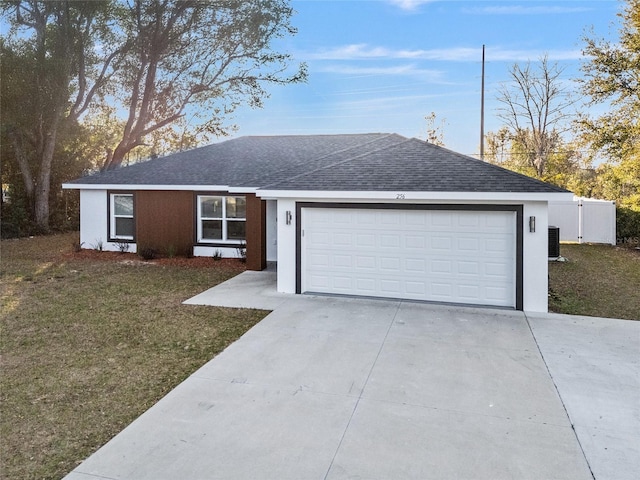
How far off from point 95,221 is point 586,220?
18.6m

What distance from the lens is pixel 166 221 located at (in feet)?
47.8

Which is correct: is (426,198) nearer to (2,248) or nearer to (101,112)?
(2,248)

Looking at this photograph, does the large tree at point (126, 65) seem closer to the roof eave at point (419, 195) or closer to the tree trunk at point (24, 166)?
the tree trunk at point (24, 166)

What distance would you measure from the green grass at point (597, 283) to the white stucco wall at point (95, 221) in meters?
13.5

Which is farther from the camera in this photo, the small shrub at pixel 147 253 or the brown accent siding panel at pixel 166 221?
the brown accent siding panel at pixel 166 221

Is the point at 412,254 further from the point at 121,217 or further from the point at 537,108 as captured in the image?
the point at 537,108

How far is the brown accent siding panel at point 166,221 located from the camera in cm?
1435

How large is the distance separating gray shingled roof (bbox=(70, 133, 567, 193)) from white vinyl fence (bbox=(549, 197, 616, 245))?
8.10m

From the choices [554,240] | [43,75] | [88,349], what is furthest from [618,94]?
[43,75]

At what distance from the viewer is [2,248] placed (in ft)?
54.8

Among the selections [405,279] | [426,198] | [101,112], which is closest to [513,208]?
[426,198]

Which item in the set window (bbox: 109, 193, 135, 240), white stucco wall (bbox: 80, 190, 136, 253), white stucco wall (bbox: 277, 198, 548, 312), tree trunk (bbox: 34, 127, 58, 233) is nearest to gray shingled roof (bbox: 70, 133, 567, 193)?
white stucco wall (bbox: 277, 198, 548, 312)

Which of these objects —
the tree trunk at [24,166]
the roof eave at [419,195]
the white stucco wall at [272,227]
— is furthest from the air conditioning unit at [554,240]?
the tree trunk at [24,166]

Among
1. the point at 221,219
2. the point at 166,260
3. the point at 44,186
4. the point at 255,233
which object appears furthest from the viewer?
the point at 44,186
